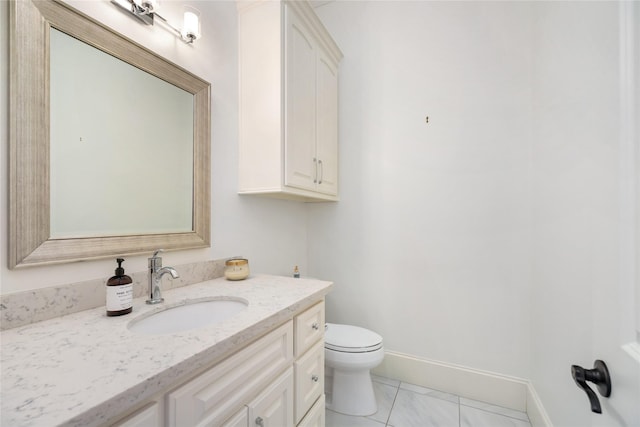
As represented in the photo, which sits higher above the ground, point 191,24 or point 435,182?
point 191,24

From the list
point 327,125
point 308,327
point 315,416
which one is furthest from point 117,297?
point 327,125

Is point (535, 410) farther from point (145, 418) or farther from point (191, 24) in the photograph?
point (191, 24)

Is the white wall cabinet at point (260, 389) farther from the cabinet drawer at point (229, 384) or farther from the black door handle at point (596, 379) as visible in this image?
the black door handle at point (596, 379)

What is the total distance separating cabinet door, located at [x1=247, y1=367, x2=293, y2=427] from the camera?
79 cm

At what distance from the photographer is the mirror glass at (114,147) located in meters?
0.84

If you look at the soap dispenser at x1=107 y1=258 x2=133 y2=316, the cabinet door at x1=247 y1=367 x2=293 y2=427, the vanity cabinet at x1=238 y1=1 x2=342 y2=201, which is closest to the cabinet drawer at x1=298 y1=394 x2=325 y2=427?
the cabinet door at x1=247 y1=367 x2=293 y2=427

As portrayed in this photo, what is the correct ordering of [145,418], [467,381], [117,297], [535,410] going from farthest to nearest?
[467,381] → [535,410] → [117,297] → [145,418]

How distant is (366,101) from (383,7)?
69cm

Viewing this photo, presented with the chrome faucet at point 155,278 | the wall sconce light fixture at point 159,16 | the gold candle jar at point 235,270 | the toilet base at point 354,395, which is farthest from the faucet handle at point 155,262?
the toilet base at point 354,395

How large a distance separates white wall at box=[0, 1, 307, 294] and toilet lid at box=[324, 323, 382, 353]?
55 cm

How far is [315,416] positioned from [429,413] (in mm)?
853

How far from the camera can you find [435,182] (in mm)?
1791

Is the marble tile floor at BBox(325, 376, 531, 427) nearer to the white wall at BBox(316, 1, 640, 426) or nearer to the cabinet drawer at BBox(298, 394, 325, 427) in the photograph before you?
the white wall at BBox(316, 1, 640, 426)

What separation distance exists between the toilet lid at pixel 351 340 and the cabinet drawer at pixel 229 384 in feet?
2.22
